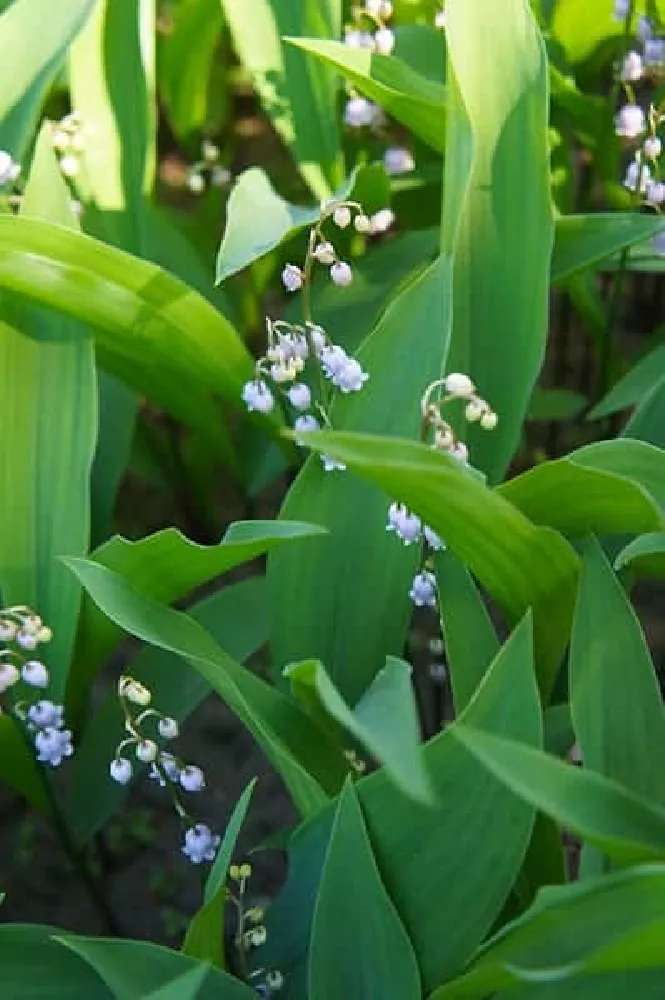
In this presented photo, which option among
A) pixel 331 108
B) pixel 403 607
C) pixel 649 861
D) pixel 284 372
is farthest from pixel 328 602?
pixel 331 108

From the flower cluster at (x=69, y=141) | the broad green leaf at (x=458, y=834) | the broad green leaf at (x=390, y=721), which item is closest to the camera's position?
the broad green leaf at (x=390, y=721)

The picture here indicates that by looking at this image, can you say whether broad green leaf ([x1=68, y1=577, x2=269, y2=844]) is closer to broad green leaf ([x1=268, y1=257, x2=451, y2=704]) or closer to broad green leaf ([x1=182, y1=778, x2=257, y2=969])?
broad green leaf ([x1=268, y1=257, x2=451, y2=704])

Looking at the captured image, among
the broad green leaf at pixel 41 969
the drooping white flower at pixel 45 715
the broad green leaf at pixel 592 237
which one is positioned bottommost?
the broad green leaf at pixel 41 969

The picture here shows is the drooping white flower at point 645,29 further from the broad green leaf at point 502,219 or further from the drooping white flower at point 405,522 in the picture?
the drooping white flower at point 405,522

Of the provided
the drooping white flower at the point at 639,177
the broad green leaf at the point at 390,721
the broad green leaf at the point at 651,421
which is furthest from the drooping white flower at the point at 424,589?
the drooping white flower at the point at 639,177

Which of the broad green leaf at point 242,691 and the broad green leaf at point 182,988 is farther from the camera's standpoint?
the broad green leaf at point 242,691

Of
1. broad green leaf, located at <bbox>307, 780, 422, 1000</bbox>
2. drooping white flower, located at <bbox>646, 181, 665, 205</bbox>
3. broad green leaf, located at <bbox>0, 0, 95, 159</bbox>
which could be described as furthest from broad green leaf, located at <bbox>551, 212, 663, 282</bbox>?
A: broad green leaf, located at <bbox>307, 780, 422, 1000</bbox>

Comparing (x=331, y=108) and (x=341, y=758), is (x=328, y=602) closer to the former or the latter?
(x=341, y=758)
